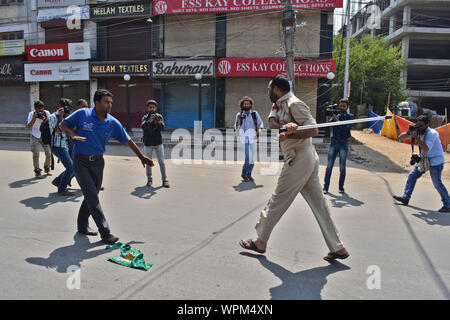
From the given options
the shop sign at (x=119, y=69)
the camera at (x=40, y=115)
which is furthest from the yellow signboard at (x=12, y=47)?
the camera at (x=40, y=115)

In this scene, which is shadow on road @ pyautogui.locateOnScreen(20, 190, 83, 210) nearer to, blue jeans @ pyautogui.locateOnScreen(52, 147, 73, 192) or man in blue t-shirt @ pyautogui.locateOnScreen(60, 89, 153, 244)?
blue jeans @ pyautogui.locateOnScreen(52, 147, 73, 192)

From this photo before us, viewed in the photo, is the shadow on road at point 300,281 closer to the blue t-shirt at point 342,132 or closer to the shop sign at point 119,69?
the blue t-shirt at point 342,132

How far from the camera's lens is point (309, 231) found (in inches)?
195

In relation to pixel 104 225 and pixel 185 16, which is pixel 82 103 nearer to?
pixel 104 225

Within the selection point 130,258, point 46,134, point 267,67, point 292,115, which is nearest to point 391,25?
point 267,67

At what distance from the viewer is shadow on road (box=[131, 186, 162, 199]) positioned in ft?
22.5

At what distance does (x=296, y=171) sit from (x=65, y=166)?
188 inches

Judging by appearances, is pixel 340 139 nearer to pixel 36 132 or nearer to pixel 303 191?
pixel 303 191

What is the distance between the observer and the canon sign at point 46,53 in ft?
67.4

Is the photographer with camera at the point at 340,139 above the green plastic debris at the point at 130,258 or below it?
above

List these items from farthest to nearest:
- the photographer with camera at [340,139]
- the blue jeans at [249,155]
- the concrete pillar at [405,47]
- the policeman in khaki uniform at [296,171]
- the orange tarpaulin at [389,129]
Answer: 1. the concrete pillar at [405,47]
2. the orange tarpaulin at [389,129]
3. the blue jeans at [249,155]
4. the photographer with camera at [340,139]
5. the policeman in khaki uniform at [296,171]

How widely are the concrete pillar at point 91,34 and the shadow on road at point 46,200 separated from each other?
16.2m
